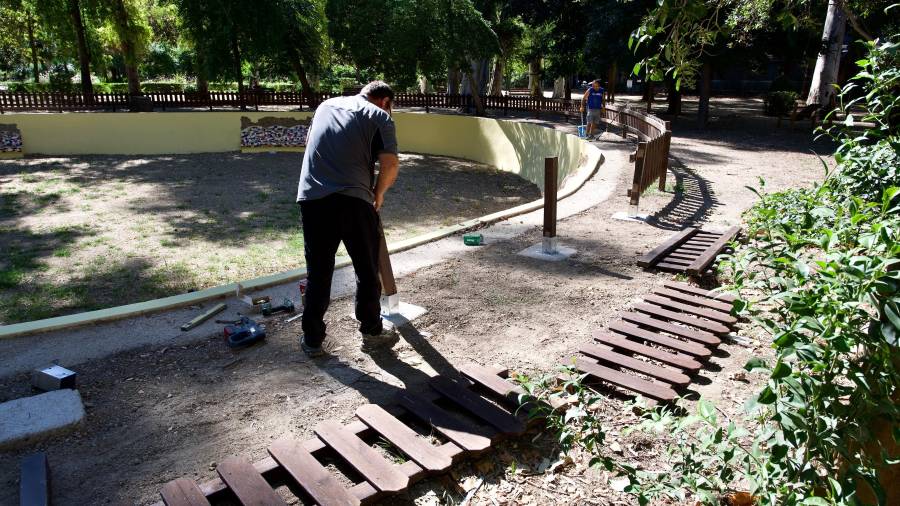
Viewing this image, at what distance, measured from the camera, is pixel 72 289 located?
7.46 meters

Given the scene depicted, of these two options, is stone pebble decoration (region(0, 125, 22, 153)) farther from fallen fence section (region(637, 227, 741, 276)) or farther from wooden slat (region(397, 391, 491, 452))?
wooden slat (region(397, 391, 491, 452))

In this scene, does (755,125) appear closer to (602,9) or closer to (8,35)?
(602,9)

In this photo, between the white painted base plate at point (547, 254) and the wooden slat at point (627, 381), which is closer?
the wooden slat at point (627, 381)

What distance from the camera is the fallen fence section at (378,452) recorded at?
→ 2.93m

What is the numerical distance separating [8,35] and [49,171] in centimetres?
3048

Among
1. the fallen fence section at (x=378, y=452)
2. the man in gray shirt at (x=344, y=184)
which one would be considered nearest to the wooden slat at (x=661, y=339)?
the fallen fence section at (x=378, y=452)

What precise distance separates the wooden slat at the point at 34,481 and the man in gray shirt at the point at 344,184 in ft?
5.77

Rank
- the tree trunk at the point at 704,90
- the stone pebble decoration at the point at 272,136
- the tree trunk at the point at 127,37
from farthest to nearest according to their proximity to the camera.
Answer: the tree trunk at the point at 127,37
the tree trunk at the point at 704,90
the stone pebble decoration at the point at 272,136

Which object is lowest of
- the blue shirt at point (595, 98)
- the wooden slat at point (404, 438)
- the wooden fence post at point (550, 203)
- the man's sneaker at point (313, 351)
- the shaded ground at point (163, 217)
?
the shaded ground at point (163, 217)

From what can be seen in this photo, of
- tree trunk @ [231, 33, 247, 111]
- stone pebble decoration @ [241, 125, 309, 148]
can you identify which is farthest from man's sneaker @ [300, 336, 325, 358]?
tree trunk @ [231, 33, 247, 111]

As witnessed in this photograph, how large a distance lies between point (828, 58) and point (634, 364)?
20.4 metres

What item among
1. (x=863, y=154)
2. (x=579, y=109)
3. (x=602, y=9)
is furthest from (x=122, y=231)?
(x=602, y=9)

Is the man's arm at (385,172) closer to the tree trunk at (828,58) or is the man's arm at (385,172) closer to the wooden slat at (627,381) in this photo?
the wooden slat at (627,381)

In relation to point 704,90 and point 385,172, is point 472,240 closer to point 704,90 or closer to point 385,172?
point 385,172
